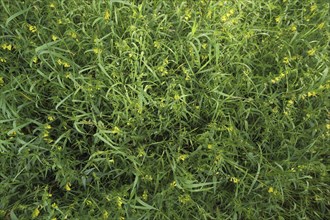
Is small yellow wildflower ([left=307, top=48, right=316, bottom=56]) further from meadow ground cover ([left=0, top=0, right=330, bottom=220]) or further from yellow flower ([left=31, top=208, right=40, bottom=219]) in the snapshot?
yellow flower ([left=31, top=208, right=40, bottom=219])

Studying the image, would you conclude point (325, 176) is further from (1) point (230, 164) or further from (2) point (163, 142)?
(2) point (163, 142)

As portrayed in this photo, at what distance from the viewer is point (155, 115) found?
6.53 ft

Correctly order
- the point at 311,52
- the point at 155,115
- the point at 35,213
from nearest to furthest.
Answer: the point at 35,213 < the point at 155,115 < the point at 311,52

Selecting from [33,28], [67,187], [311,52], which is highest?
[33,28]

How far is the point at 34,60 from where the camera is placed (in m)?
1.91

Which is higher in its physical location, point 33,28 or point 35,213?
point 33,28

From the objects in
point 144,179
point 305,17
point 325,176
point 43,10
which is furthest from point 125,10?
point 325,176

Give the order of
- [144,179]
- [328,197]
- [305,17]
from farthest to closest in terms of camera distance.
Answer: [305,17] → [328,197] → [144,179]

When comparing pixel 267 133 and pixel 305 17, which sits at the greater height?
pixel 305 17

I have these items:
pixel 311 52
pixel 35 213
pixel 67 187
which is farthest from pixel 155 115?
pixel 311 52

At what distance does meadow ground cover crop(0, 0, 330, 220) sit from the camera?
1.84 meters

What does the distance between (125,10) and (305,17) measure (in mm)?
1158

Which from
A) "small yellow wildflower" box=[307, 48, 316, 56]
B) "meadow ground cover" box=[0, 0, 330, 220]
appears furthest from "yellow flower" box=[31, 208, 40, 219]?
"small yellow wildflower" box=[307, 48, 316, 56]

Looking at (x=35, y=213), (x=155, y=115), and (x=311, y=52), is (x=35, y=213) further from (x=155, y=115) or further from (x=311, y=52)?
(x=311, y=52)
